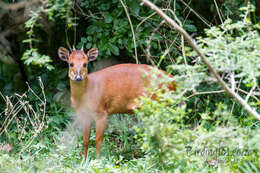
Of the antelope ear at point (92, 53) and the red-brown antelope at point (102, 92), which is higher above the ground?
the antelope ear at point (92, 53)

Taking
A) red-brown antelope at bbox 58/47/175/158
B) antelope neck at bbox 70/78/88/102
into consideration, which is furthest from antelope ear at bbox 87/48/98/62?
antelope neck at bbox 70/78/88/102

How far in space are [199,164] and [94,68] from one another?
3.65 meters

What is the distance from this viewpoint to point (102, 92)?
6.64m

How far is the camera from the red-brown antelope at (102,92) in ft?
21.3

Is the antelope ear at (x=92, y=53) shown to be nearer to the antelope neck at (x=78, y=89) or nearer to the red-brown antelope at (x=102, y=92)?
the red-brown antelope at (x=102, y=92)

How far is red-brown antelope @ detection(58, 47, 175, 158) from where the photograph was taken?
256 inches

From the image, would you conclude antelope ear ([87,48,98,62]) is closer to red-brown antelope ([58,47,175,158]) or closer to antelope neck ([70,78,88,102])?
red-brown antelope ([58,47,175,158])

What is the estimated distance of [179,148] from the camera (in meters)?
4.41

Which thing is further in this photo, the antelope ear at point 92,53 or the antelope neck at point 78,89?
the antelope ear at point 92,53

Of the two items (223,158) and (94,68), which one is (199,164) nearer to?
(223,158)

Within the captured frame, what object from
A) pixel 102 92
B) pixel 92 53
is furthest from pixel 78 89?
pixel 92 53

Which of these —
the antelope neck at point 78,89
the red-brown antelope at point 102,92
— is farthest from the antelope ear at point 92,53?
the antelope neck at point 78,89

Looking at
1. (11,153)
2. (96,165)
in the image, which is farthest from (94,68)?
(96,165)

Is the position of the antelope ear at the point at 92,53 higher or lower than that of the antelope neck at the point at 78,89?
higher
